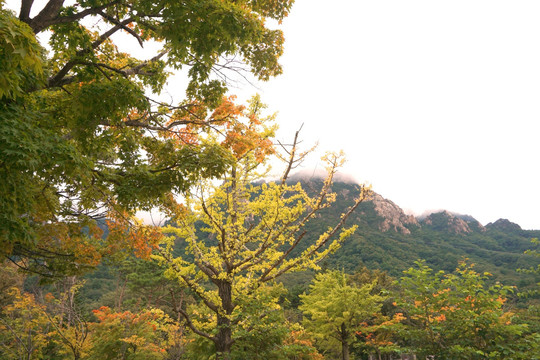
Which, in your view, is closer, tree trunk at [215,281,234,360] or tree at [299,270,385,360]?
tree trunk at [215,281,234,360]

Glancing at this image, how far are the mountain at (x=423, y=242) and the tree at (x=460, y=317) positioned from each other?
37873 mm

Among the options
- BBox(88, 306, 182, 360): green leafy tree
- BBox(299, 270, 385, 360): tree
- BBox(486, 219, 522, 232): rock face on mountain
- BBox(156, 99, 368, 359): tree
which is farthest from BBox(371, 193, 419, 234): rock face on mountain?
BBox(156, 99, 368, 359): tree

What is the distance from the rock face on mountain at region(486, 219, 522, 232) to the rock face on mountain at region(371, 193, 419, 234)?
41.1 m

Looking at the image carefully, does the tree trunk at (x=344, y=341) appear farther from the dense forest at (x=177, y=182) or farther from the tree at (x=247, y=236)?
the tree at (x=247, y=236)

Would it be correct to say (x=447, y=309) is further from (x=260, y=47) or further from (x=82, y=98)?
(x=82, y=98)

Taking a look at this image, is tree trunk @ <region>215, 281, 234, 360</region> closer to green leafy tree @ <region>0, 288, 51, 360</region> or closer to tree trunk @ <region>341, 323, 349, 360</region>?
green leafy tree @ <region>0, 288, 51, 360</region>

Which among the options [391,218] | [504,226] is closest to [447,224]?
[504,226]

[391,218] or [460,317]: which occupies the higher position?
[391,218]

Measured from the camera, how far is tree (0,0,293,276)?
2906 millimetres

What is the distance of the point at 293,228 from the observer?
6844mm

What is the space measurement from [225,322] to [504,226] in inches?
6290

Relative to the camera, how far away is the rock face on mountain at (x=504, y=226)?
12125 cm

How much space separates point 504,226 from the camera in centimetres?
12594

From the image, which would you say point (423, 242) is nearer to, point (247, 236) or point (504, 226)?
point (504, 226)
